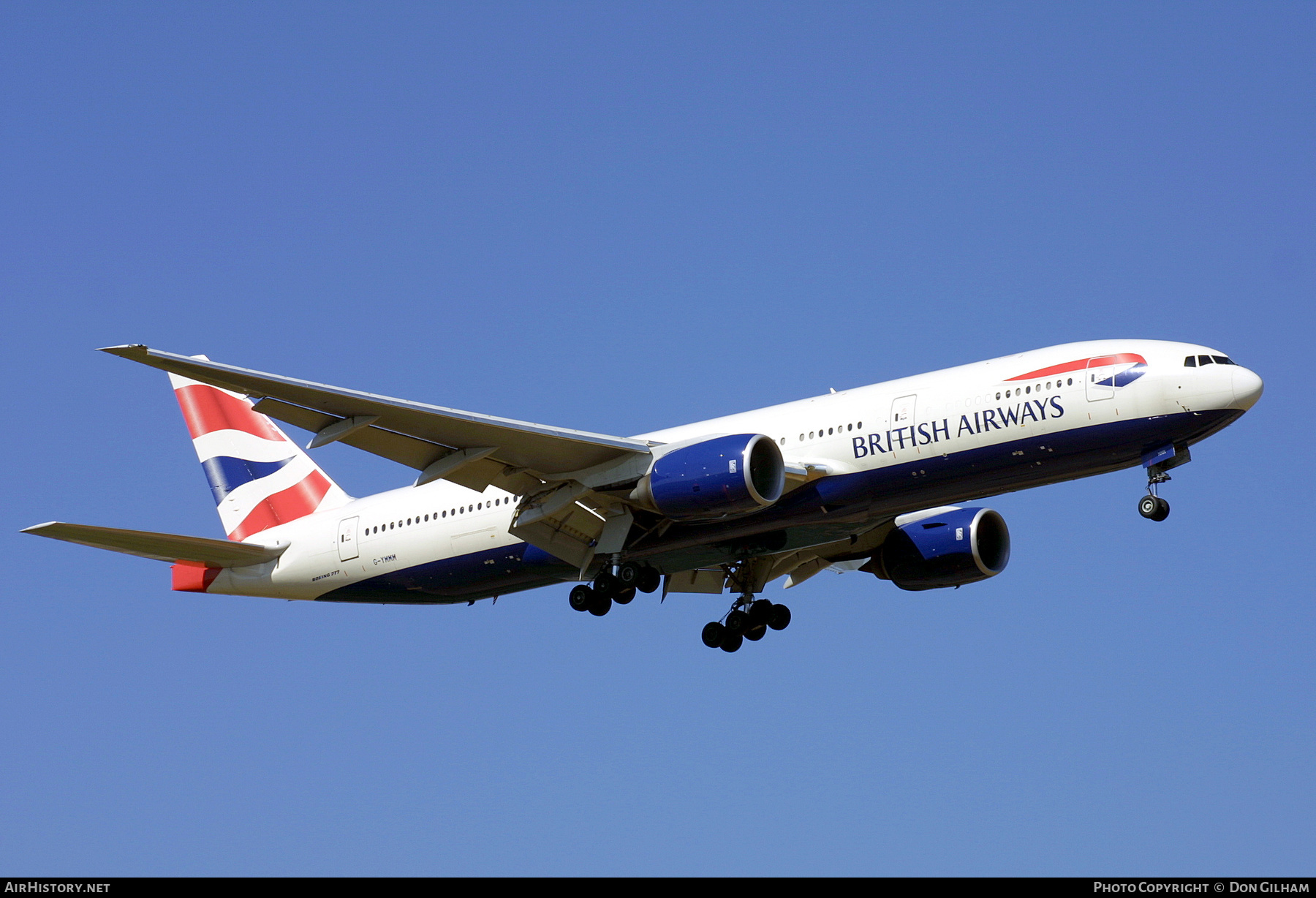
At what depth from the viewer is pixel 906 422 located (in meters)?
29.1

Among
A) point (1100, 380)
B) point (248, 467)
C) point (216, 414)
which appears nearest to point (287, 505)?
point (248, 467)

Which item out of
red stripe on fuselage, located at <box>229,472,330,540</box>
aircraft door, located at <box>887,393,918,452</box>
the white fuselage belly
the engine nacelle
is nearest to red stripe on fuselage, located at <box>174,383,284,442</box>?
red stripe on fuselage, located at <box>229,472,330,540</box>

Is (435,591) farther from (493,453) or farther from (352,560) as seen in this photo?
(493,453)

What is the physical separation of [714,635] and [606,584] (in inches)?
181

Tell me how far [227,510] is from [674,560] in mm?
13105

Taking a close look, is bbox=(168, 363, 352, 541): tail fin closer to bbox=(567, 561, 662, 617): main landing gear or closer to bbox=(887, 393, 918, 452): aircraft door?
bbox=(567, 561, 662, 617): main landing gear

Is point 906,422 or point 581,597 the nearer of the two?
point 906,422

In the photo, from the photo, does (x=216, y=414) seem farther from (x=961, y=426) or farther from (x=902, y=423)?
(x=961, y=426)

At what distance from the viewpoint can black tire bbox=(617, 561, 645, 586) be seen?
104 ft

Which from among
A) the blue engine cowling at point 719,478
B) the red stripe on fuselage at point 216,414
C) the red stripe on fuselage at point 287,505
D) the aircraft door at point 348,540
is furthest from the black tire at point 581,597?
the red stripe on fuselage at point 216,414

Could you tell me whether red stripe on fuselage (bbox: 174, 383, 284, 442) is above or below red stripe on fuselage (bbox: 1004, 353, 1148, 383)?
above

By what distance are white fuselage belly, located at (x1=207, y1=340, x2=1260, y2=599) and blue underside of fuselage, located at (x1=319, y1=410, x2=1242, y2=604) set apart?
0.46ft

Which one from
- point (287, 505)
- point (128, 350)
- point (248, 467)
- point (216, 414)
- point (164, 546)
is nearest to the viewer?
point (128, 350)

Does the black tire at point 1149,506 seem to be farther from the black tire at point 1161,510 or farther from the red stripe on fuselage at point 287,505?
the red stripe on fuselage at point 287,505
